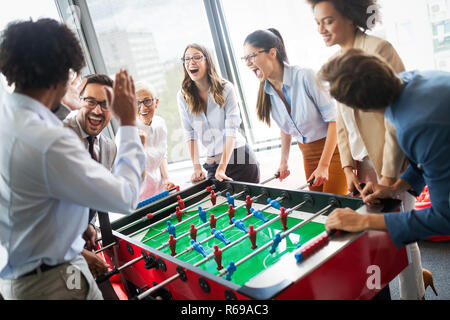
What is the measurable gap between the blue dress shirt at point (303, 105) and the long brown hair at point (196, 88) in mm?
447

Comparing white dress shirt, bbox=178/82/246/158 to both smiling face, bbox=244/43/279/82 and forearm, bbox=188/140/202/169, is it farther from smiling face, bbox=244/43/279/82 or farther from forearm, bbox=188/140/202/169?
smiling face, bbox=244/43/279/82

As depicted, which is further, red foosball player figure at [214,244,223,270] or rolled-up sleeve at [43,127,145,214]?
red foosball player figure at [214,244,223,270]

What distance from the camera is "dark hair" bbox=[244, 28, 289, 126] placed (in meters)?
2.21

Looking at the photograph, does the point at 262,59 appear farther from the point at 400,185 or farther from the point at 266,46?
the point at 400,185

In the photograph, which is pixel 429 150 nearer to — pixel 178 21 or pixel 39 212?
pixel 39 212

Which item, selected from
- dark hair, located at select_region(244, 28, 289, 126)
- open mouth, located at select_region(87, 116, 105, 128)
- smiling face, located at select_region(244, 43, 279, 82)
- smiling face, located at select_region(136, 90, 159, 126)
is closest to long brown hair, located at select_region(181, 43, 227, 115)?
smiling face, located at select_region(136, 90, 159, 126)

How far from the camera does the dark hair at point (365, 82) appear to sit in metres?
1.16

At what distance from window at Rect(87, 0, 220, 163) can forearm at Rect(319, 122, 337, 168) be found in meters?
2.18

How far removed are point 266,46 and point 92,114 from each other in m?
1.12

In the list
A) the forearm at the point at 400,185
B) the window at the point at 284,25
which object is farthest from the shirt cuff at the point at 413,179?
the window at the point at 284,25

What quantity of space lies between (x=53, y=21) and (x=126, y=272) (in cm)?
123

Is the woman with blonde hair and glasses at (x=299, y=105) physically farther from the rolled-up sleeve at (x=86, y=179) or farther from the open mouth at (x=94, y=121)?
the rolled-up sleeve at (x=86, y=179)

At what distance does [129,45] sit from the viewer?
4.18 meters
